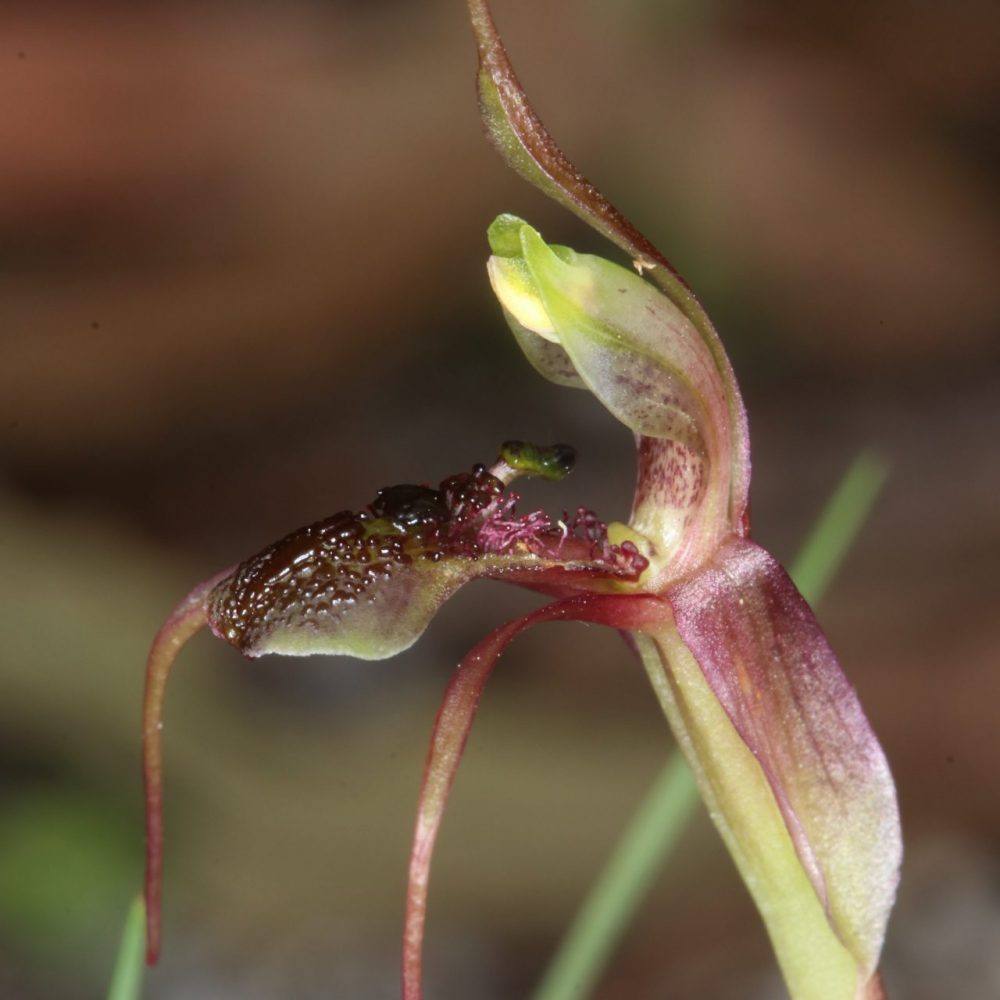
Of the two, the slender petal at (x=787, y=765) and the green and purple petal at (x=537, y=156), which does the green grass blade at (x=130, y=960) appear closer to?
the slender petal at (x=787, y=765)

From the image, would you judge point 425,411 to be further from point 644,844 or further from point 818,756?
point 818,756

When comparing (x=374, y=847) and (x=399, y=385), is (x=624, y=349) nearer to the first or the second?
(x=374, y=847)

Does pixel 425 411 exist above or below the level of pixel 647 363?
below

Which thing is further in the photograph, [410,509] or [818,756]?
[410,509]

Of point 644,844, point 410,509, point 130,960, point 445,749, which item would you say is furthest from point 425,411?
point 445,749

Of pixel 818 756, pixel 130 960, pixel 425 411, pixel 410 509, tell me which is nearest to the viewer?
pixel 818 756

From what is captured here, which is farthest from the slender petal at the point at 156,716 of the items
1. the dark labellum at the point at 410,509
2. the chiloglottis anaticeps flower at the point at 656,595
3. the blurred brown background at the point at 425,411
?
the blurred brown background at the point at 425,411

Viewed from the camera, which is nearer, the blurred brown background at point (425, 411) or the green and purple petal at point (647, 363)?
the green and purple petal at point (647, 363)
